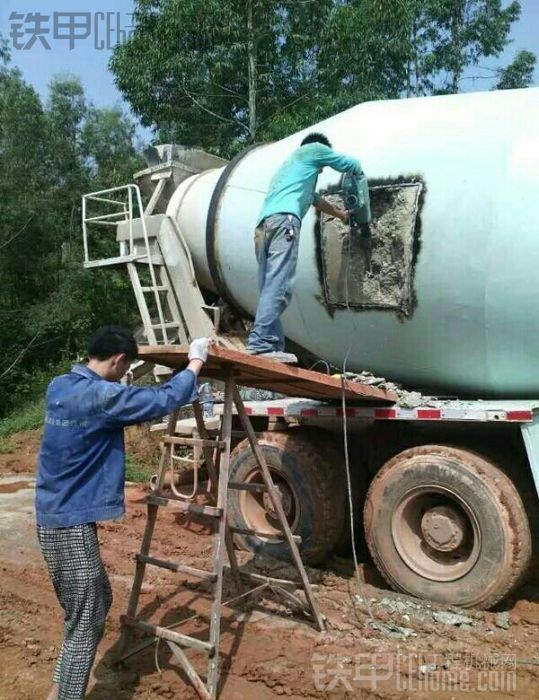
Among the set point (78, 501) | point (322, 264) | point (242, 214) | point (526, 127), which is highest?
point (526, 127)

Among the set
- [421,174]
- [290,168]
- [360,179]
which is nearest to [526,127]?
[421,174]

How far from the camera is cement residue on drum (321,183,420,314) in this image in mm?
4852

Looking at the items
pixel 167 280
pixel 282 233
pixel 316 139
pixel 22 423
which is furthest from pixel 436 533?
pixel 22 423

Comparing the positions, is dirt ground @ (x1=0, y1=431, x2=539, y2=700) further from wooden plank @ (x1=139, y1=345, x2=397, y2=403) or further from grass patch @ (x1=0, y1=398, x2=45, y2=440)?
grass patch @ (x1=0, y1=398, x2=45, y2=440)

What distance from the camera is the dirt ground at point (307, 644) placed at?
11.8 feet

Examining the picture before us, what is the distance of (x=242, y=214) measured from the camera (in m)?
5.95

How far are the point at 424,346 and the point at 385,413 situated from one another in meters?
0.56

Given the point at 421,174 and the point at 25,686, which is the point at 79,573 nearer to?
the point at 25,686

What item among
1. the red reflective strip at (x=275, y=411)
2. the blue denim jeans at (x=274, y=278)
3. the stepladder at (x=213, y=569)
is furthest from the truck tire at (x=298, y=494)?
the blue denim jeans at (x=274, y=278)

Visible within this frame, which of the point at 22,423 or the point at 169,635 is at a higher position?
the point at 169,635

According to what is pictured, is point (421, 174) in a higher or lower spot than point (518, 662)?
higher

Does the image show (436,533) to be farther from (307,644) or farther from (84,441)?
(84,441)

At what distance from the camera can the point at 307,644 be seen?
4.05 meters

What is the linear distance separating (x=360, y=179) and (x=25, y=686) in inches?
144
